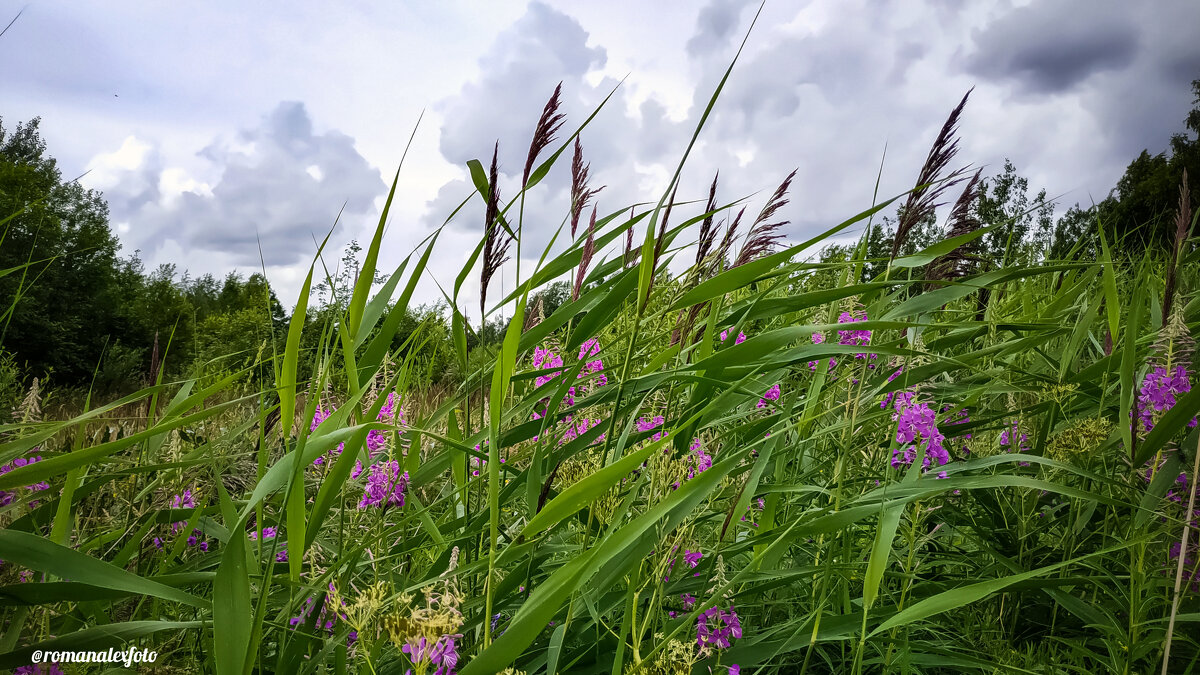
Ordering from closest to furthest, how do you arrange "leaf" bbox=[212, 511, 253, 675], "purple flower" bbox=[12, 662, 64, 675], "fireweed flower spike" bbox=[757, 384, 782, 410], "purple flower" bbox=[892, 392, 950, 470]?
"leaf" bbox=[212, 511, 253, 675] → "purple flower" bbox=[12, 662, 64, 675] → "purple flower" bbox=[892, 392, 950, 470] → "fireweed flower spike" bbox=[757, 384, 782, 410]

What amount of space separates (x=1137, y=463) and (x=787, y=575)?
78cm

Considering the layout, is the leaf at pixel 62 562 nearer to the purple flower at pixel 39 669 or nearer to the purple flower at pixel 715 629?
the purple flower at pixel 39 669

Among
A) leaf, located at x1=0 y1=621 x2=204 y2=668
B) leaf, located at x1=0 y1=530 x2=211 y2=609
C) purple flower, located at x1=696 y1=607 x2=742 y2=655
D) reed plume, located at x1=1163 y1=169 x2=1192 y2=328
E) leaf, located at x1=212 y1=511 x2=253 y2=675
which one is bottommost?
purple flower, located at x1=696 y1=607 x2=742 y2=655

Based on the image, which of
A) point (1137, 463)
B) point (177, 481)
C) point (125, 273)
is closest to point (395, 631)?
point (177, 481)

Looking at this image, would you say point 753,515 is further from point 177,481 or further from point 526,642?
point 177,481

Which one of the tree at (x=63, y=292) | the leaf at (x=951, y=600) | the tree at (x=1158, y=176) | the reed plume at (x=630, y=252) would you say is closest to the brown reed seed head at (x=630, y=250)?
the reed plume at (x=630, y=252)

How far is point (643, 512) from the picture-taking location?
4.25 feet

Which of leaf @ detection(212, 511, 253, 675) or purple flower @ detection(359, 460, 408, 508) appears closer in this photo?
leaf @ detection(212, 511, 253, 675)

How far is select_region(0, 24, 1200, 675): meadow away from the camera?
3.52ft

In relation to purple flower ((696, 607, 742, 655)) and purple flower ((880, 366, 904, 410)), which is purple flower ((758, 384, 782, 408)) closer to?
purple flower ((880, 366, 904, 410))

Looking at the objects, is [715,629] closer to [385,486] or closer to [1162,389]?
[385,486]

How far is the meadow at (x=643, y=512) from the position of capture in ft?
3.52

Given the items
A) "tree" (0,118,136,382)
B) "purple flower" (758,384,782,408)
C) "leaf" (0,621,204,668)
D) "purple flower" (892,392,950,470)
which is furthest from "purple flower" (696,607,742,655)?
"tree" (0,118,136,382)

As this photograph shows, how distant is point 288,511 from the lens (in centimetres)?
106
